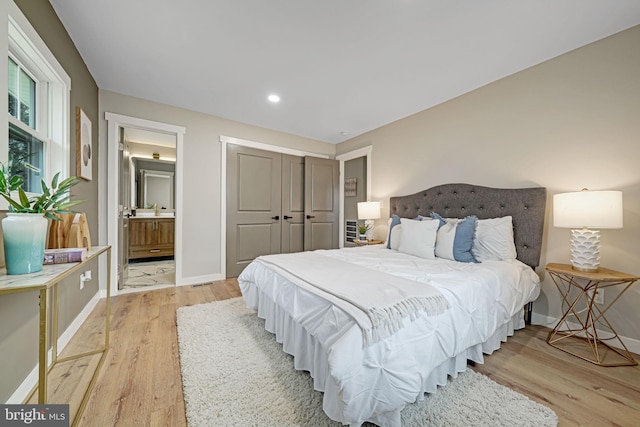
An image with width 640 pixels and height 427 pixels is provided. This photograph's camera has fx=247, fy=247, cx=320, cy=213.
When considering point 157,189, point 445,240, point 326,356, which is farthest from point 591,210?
point 157,189

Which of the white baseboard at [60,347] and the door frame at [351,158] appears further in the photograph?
the door frame at [351,158]

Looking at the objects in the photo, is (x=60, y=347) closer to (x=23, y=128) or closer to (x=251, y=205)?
(x=23, y=128)

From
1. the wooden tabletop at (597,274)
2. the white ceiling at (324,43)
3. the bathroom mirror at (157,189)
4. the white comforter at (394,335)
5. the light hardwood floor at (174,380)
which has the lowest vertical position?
the light hardwood floor at (174,380)

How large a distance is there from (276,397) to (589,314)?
2331 mm

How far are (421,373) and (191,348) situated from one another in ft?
5.27

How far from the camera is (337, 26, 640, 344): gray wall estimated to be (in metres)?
1.87

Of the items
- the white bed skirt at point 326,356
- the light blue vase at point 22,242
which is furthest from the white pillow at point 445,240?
the light blue vase at point 22,242

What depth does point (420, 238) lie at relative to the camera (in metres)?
2.49

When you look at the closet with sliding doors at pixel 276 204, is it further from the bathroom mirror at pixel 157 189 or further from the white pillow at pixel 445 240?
the bathroom mirror at pixel 157 189

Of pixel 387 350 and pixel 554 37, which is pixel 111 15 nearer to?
pixel 387 350

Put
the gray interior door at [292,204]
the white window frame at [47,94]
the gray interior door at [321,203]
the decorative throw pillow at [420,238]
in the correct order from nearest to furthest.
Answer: the white window frame at [47,94] → the decorative throw pillow at [420,238] → the gray interior door at [292,204] → the gray interior door at [321,203]

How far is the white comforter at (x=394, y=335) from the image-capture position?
106cm

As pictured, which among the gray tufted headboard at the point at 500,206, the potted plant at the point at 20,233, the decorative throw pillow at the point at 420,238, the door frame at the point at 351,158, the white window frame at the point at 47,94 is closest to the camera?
the potted plant at the point at 20,233

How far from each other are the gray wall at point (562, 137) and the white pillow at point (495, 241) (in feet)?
1.06
